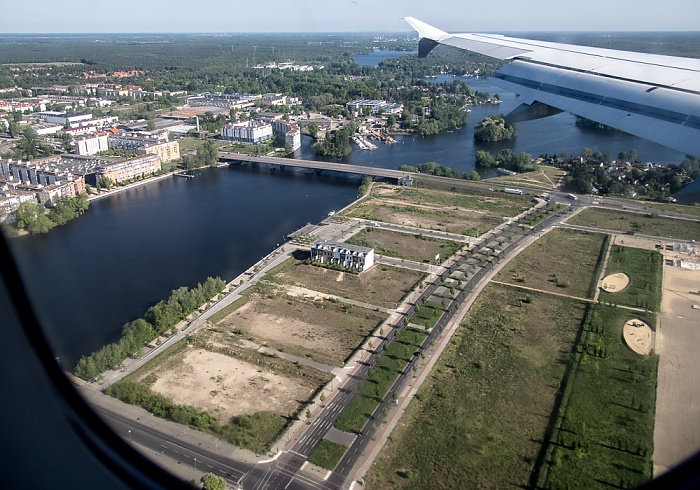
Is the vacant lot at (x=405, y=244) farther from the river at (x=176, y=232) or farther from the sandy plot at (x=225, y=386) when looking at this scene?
the sandy plot at (x=225, y=386)

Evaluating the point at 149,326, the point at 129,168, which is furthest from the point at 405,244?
the point at 129,168

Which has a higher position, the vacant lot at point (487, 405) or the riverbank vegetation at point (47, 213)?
the riverbank vegetation at point (47, 213)

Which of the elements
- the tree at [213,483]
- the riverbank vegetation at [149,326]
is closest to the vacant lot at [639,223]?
the riverbank vegetation at [149,326]

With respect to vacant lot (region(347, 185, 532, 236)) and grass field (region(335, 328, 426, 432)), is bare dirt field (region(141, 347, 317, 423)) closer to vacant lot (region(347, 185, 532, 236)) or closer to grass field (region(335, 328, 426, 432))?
grass field (region(335, 328, 426, 432))

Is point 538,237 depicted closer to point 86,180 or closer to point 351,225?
point 351,225

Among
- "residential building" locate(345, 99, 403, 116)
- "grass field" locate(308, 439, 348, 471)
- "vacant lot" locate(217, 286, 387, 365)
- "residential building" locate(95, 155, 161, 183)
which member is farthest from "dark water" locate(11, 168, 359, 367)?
"residential building" locate(345, 99, 403, 116)

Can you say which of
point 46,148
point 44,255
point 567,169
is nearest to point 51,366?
point 44,255

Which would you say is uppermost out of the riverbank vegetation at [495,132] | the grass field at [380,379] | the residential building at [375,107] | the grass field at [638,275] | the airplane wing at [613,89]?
the airplane wing at [613,89]
